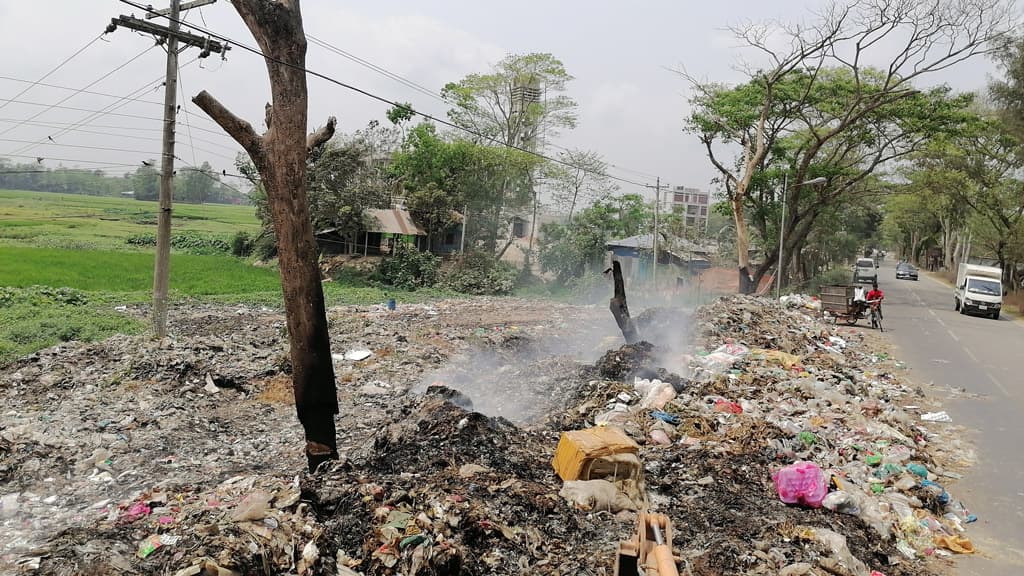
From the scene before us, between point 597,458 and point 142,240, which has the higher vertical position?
point 142,240

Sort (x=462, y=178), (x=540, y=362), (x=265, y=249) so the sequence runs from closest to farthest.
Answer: (x=540, y=362)
(x=462, y=178)
(x=265, y=249)

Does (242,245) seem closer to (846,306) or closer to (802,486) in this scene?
(846,306)

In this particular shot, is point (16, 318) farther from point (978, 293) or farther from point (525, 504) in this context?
point (978, 293)

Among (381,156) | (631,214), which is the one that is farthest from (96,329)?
(631,214)

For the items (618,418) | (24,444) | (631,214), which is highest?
(631,214)

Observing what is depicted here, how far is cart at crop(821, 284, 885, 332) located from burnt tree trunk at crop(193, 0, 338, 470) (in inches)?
736

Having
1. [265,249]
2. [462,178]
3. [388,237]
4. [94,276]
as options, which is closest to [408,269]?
[388,237]

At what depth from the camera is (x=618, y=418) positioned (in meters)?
8.27

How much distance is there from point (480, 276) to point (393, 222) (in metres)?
5.79

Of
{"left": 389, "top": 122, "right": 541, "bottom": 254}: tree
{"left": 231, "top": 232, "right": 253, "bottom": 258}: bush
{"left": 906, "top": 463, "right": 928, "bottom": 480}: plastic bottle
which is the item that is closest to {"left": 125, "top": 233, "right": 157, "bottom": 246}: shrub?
{"left": 231, "top": 232, "right": 253, "bottom": 258}: bush

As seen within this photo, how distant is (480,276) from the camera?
102 feet

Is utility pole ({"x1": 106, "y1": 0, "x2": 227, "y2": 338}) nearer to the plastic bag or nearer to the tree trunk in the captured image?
the plastic bag

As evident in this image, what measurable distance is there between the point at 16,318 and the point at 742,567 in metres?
16.6

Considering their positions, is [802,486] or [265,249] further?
[265,249]
